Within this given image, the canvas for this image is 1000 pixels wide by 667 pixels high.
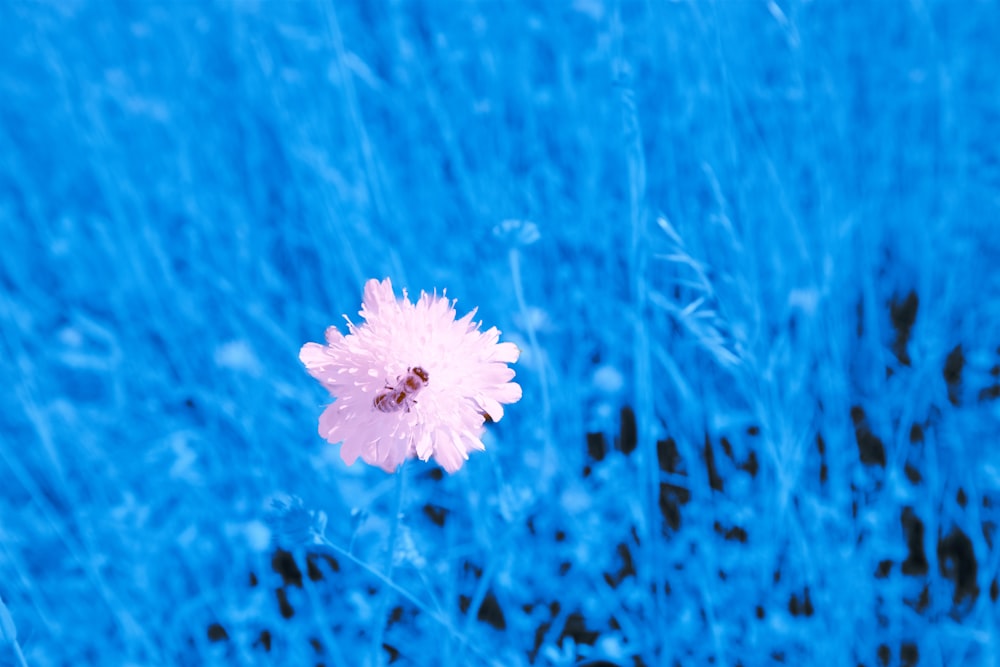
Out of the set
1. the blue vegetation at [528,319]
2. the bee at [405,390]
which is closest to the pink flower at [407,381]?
the bee at [405,390]

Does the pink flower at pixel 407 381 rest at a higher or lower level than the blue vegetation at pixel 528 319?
lower

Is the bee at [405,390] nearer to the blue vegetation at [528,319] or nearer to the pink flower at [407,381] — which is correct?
the pink flower at [407,381]

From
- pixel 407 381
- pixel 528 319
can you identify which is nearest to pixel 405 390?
pixel 407 381

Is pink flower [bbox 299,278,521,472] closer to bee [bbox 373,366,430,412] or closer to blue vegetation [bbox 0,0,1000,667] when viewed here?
bee [bbox 373,366,430,412]

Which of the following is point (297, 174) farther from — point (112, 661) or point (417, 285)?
point (112, 661)

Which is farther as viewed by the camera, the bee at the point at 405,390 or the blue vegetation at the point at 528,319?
the blue vegetation at the point at 528,319

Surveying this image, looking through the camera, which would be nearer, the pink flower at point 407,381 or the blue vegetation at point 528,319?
the pink flower at point 407,381

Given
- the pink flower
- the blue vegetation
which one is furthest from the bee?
the blue vegetation
